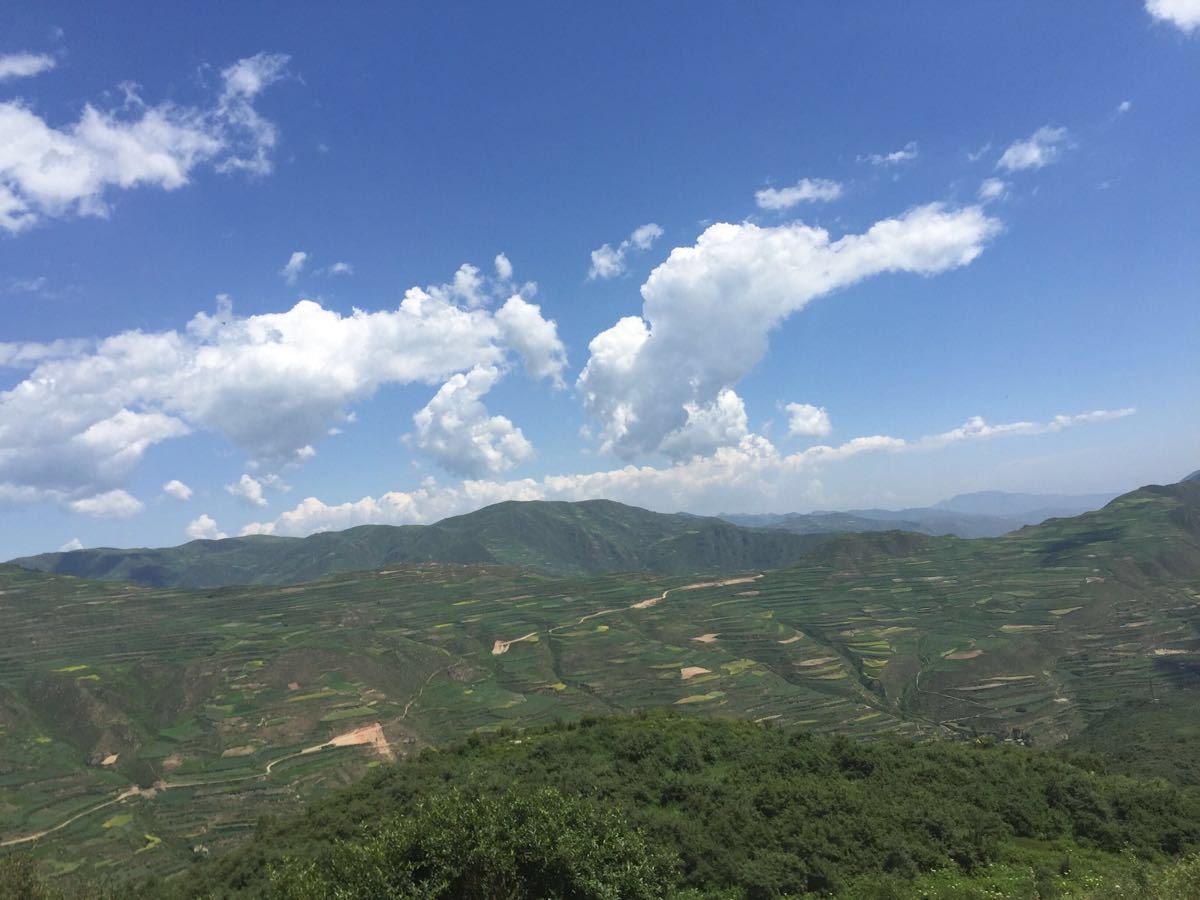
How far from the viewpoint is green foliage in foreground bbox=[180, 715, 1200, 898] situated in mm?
26109

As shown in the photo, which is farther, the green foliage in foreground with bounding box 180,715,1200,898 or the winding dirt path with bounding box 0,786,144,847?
the winding dirt path with bounding box 0,786,144,847

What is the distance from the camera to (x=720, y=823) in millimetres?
40969

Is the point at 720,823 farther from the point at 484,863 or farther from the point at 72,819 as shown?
the point at 72,819

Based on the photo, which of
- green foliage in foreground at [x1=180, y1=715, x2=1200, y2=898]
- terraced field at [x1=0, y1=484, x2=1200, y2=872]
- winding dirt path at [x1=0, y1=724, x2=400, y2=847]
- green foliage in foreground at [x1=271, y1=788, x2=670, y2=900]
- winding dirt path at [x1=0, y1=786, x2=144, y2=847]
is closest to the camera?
green foliage in foreground at [x1=271, y1=788, x2=670, y2=900]

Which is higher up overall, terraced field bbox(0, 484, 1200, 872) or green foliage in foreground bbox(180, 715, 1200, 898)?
green foliage in foreground bbox(180, 715, 1200, 898)

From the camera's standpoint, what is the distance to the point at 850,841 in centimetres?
3800

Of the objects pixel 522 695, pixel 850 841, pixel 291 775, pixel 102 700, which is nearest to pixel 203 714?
pixel 102 700

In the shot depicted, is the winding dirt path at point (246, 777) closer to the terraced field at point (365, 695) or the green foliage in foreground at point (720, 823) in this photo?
the terraced field at point (365, 695)

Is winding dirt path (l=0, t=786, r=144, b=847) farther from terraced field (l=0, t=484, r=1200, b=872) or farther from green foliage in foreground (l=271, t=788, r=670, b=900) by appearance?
green foliage in foreground (l=271, t=788, r=670, b=900)

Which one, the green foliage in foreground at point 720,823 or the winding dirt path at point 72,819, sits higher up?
the green foliage in foreground at point 720,823

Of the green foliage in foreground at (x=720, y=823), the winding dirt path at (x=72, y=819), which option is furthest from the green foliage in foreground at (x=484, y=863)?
the winding dirt path at (x=72, y=819)

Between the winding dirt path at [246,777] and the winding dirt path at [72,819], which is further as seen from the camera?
the winding dirt path at [246,777]

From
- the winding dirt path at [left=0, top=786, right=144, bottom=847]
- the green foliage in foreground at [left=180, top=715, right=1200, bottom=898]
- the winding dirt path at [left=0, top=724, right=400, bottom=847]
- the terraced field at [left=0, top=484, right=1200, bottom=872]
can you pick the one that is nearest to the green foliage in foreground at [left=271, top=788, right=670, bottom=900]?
the green foliage in foreground at [left=180, top=715, right=1200, bottom=898]

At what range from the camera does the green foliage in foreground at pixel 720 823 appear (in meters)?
26.1
